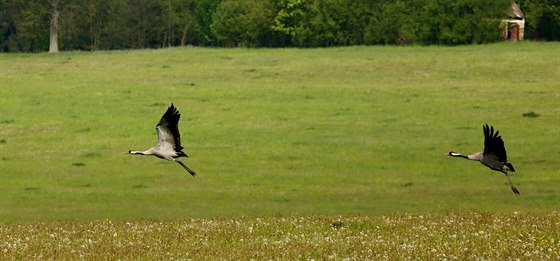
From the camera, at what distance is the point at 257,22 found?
117 metres

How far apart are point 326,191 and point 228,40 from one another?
8499 centimetres

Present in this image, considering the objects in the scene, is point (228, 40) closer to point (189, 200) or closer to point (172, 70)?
point (172, 70)

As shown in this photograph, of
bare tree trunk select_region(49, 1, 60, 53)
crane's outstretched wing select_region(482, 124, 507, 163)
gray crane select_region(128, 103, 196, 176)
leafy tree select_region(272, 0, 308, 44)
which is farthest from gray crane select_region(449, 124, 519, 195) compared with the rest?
bare tree trunk select_region(49, 1, 60, 53)

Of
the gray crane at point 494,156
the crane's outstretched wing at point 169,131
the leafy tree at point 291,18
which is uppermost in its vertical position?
the crane's outstretched wing at point 169,131

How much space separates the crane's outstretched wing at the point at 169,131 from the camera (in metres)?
16.7

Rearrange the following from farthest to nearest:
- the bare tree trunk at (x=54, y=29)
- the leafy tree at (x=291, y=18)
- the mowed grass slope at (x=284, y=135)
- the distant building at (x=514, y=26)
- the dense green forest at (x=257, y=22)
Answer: the bare tree trunk at (x=54, y=29)
the leafy tree at (x=291, y=18)
the distant building at (x=514, y=26)
the dense green forest at (x=257, y=22)
the mowed grass slope at (x=284, y=135)

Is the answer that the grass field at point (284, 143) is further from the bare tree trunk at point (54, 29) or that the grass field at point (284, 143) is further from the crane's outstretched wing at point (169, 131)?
the bare tree trunk at point (54, 29)

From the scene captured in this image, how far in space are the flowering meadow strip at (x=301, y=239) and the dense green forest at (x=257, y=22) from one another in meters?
78.6

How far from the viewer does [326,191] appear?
37438mm

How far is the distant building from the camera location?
105m

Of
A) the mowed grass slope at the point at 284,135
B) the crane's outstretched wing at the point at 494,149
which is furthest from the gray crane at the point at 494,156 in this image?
the mowed grass slope at the point at 284,135

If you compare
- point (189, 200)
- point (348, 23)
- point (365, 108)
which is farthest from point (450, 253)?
point (348, 23)

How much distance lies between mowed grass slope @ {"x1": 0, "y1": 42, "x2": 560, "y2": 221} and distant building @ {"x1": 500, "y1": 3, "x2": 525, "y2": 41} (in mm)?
19936

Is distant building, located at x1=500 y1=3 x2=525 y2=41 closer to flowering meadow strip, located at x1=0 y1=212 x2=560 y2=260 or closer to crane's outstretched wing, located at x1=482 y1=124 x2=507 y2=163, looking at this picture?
flowering meadow strip, located at x1=0 y1=212 x2=560 y2=260
